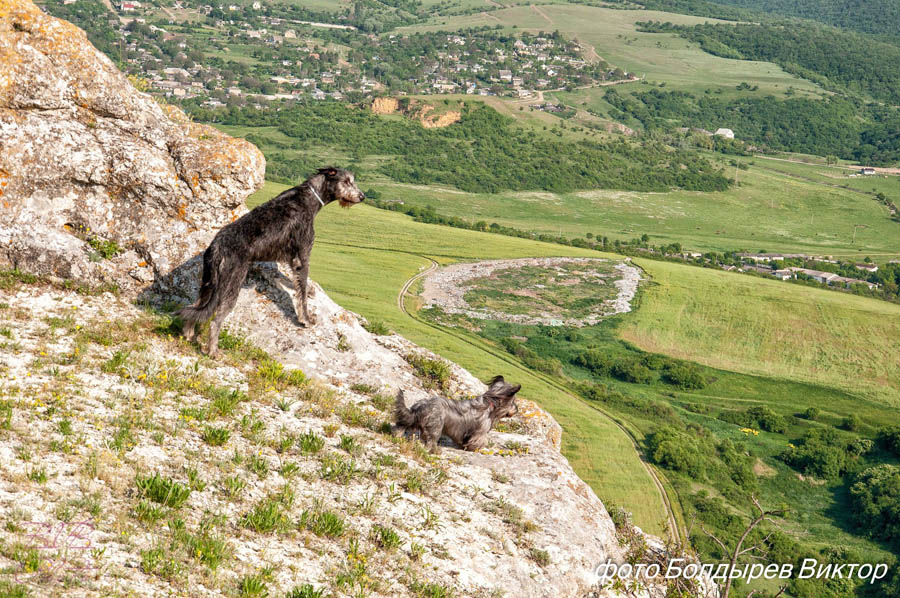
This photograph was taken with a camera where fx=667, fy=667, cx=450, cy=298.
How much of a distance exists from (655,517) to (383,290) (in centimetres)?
4275

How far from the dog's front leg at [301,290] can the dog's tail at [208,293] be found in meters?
1.63

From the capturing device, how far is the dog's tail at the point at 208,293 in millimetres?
12062

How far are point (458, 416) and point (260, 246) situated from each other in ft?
15.9

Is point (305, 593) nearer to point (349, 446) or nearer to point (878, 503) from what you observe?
point (349, 446)

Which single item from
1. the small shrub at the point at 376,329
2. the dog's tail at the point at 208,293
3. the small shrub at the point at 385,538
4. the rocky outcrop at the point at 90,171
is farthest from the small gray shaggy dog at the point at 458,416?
the rocky outcrop at the point at 90,171

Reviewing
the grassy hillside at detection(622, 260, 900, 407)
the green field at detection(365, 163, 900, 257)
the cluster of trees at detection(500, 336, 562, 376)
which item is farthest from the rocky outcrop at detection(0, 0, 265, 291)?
the green field at detection(365, 163, 900, 257)

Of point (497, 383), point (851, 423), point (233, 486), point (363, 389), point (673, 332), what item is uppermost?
point (233, 486)

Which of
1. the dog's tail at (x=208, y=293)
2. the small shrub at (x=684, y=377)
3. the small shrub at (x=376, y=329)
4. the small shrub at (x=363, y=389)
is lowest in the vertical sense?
the small shrub at (x=684, y=377)

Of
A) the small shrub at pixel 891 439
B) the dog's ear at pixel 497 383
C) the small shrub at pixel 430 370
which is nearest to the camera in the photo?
the dog's ear at pixel 497 383

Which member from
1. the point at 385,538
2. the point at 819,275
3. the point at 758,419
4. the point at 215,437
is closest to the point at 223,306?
the point at 215,437

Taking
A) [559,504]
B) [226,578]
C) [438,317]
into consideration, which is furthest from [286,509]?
[438,317]

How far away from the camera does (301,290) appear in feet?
44.9

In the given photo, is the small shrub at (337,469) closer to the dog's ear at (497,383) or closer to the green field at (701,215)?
the dog's ear at (497,383)

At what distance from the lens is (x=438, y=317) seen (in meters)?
74.9
